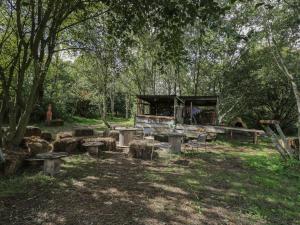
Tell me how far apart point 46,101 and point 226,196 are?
2006 cm

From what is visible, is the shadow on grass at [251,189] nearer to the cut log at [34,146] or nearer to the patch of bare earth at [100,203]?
the patch of bare earth at [100,203]

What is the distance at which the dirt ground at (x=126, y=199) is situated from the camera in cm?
391

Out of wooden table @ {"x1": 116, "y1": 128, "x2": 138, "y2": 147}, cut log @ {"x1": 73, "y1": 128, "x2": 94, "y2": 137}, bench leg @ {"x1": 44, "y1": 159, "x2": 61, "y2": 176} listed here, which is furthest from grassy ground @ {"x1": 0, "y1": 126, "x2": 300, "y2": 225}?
cut log @ {"x1": 73, "y1": 128, "x2": 94, "y2": 137}

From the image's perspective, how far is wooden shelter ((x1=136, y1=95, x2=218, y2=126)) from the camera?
17312 millimetres

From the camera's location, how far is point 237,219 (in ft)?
13.6

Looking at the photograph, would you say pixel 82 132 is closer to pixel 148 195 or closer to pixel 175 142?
pixel 175 142

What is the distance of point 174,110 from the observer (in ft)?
55.7

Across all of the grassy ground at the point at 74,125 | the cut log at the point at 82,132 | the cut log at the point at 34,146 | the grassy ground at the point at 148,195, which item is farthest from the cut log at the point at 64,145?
the grassy ground at the point at 74,125

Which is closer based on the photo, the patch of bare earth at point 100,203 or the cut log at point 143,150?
the patch of bare earth at point 100,203

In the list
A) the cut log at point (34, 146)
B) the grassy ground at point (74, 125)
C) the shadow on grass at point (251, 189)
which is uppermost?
the grassy ground at point (74, 125)

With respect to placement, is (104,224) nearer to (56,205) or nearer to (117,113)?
(56,205)

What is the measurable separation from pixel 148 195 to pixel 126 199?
0.49 meters

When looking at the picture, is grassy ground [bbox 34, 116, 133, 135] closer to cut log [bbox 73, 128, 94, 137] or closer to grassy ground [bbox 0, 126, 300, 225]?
cut log [bbox 73, 128, 94, 137]

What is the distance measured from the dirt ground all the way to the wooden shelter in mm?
10119
